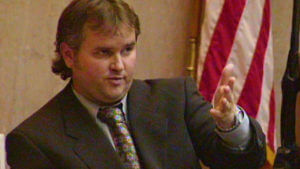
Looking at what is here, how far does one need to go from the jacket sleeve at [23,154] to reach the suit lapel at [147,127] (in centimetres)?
35

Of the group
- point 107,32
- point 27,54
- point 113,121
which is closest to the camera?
point 107,32

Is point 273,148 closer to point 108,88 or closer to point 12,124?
point 12,124

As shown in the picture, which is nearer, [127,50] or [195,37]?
[127,50]

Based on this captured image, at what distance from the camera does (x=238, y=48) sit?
146 inches

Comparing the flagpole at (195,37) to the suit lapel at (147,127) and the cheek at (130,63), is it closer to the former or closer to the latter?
the suit lapel at (147,127)

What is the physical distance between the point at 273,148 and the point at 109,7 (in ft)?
6.63

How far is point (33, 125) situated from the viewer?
215 centimetres

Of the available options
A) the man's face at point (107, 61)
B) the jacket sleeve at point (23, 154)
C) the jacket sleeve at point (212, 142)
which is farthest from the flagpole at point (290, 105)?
the jacket sleeve at point (23, 154)

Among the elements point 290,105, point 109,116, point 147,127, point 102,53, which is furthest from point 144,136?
point 290,105

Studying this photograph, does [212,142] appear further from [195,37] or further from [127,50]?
[195,37]

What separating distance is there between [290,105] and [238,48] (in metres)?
1.62

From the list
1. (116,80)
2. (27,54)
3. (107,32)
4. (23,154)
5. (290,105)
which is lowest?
(27,54)

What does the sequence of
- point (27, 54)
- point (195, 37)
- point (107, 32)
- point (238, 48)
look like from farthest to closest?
point (195, 37)
point (238, 48)
point (27, 54)
point (107, 32)

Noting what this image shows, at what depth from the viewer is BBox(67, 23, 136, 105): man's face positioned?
2123 mm
